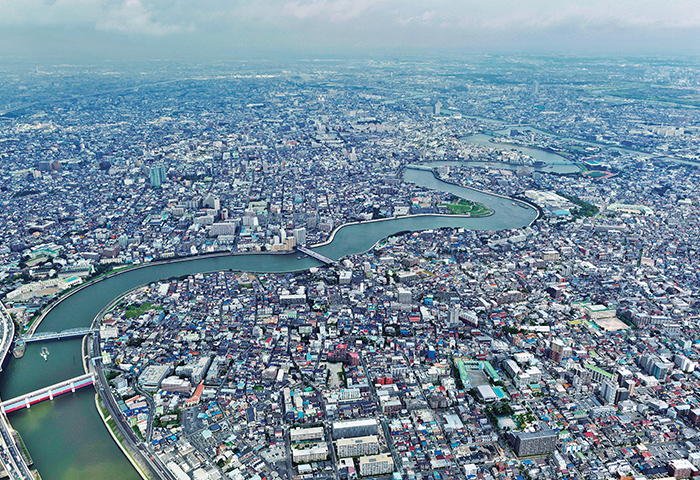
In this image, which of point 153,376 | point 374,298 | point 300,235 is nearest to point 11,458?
point 153,376

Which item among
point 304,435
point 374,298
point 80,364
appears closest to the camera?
point 304,435

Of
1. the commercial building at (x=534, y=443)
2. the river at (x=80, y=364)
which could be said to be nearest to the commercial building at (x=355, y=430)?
the commercial building at (x=534, y=443)

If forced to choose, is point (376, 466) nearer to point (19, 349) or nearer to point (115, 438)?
point (115, 438)

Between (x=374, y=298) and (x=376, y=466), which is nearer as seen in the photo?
(x=376, y=466)

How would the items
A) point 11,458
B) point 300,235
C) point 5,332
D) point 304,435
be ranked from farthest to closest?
point 300,235
point 5,332
point 304,435
point 11,458

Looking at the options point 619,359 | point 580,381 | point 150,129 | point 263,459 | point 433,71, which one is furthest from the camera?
point 433,71

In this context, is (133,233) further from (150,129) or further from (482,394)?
(150,129)

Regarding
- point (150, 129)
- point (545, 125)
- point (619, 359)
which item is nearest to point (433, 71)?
point (545, 125)
